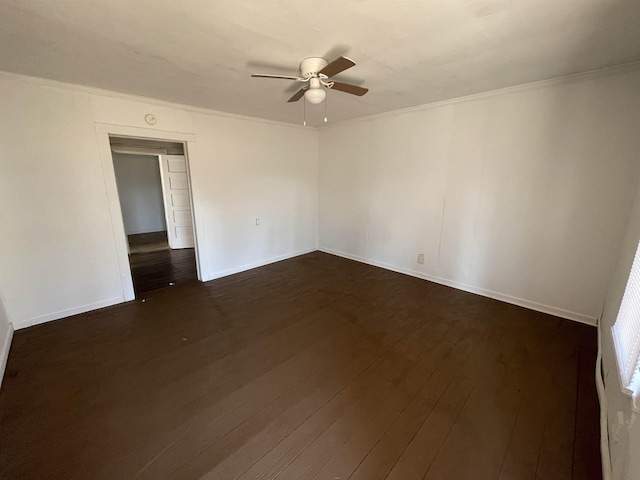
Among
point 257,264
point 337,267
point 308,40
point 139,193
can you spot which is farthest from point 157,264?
point 308,40

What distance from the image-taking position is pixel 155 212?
7.27 metres

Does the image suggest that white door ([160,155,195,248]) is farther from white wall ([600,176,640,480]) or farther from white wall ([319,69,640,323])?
white wall ([600,176,640,480])

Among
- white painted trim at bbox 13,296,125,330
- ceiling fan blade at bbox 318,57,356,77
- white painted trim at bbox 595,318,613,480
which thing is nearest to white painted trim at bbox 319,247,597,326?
Answer: white painted trim at bbox 595,318,613,480

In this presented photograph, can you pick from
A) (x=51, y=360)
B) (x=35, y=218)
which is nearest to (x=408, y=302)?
(x=51, y=360)

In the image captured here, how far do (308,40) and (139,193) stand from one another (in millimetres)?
6995

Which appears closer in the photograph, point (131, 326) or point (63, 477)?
point (63, 477)

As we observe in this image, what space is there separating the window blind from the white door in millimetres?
5662

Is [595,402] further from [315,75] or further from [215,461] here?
[315,75]

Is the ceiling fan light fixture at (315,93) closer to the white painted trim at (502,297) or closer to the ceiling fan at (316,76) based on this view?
the ceiling fan at (316,76)

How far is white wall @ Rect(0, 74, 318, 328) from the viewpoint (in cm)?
249

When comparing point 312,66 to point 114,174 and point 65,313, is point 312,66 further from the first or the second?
point 65,313

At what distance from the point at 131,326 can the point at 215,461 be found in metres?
1.92

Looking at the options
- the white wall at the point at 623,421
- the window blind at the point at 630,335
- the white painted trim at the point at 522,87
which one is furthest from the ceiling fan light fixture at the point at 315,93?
the white wall at the point at 623,421

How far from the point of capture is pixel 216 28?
1705 mm
